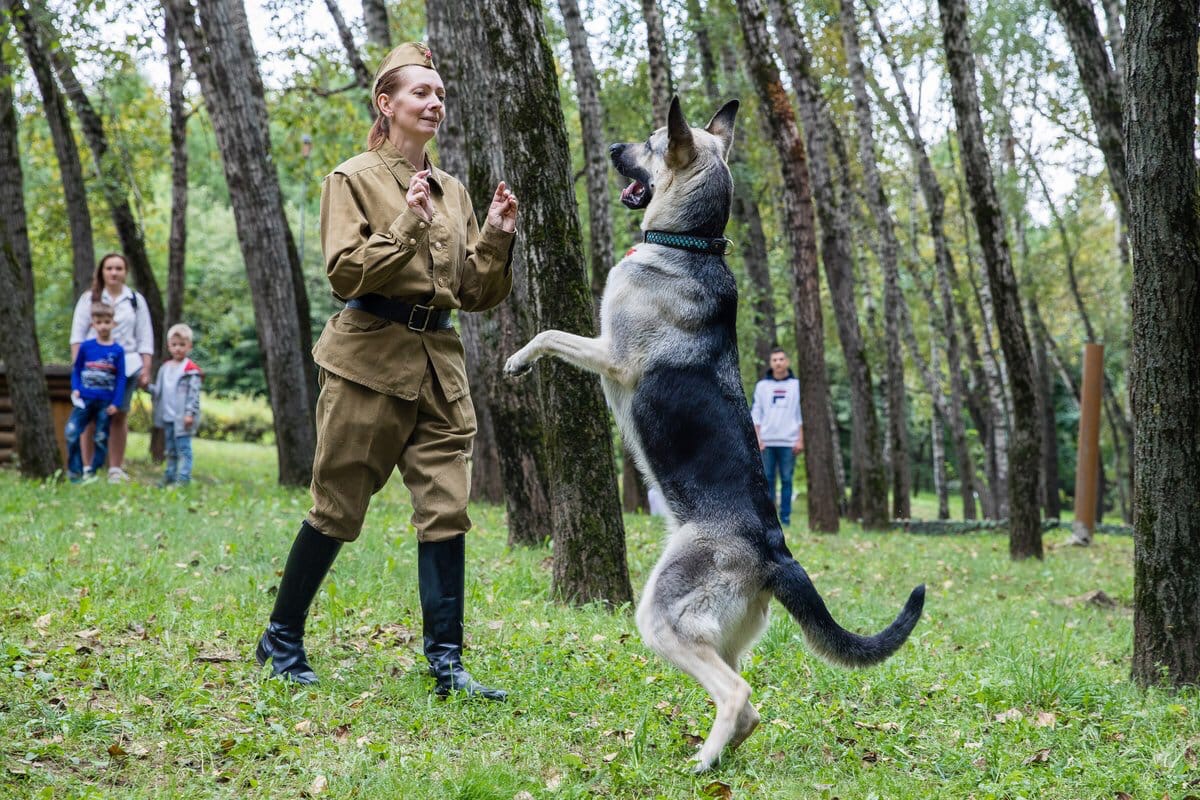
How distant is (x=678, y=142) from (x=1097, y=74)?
6.97 metres

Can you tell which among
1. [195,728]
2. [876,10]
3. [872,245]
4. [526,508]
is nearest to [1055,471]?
[872,245]

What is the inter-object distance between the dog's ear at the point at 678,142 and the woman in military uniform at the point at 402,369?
765mm

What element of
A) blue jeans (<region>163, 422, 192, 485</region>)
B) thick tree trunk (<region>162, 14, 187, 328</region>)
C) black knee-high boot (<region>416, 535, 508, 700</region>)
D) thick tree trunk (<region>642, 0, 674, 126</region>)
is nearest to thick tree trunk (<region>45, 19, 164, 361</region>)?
thick tree trunk (<region>162, 14, 187, 328</region>)

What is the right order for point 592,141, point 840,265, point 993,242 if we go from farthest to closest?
point 840,265 < point 592,141 < point 993,242

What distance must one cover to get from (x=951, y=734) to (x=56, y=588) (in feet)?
16.2

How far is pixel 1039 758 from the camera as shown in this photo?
4293 millimetres

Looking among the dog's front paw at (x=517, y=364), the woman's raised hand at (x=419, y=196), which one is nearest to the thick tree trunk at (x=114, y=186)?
the dog's front paw at (x=517, y=364)

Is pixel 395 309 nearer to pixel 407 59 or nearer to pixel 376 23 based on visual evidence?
pixel 407 59

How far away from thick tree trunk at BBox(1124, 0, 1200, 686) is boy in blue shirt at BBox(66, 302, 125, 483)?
32.6 ft

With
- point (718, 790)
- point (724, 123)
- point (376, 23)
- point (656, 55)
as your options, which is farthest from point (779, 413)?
point (718, 790)

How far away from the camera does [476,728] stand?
426 cm

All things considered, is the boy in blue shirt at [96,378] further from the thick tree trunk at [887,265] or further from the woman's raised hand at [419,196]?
the thick tree trunk at [887,265]

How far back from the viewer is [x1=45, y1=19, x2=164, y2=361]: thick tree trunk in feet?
51.4

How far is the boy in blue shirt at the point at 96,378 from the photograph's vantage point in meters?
11.1
